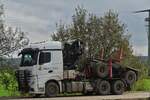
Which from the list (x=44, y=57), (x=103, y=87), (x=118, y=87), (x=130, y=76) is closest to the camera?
(x=44, y=57)

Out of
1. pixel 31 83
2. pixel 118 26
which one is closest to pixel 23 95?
pixel 31 83

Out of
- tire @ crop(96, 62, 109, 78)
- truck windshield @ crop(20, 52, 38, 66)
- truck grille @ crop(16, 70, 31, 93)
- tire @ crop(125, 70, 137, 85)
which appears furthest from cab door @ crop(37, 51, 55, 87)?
tire @ crop(125, 70, 137, 85)

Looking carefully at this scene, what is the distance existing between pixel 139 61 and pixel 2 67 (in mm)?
13012

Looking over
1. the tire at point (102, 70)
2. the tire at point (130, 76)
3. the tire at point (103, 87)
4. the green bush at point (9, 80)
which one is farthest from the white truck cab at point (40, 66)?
the tire at point (130, 76)

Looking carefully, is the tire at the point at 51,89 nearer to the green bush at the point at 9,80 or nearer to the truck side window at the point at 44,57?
the truck side window at the point at 44,57

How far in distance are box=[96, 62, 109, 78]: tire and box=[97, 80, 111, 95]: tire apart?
439 millimetres

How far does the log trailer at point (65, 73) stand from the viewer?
3136 centimetres

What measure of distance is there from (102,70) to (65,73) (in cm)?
238

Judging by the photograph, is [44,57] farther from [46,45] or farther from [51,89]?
[51,89]

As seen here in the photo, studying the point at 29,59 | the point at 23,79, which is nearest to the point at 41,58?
the point at 29,59

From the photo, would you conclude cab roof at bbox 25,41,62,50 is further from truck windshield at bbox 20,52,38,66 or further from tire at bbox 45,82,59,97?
tire at bbox 45,82,59,97

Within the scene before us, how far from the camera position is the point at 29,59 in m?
31.7

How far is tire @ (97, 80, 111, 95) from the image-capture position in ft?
109

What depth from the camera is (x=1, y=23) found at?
35750 mm
